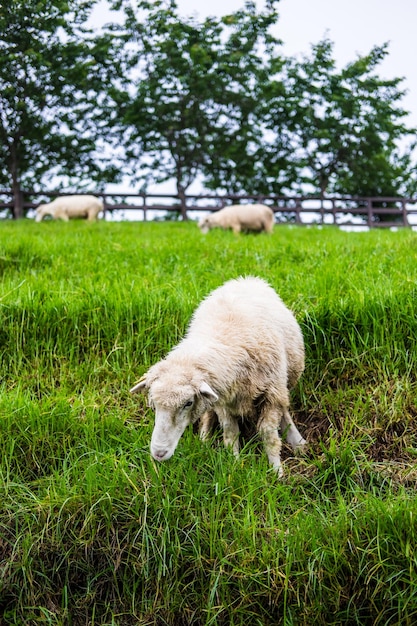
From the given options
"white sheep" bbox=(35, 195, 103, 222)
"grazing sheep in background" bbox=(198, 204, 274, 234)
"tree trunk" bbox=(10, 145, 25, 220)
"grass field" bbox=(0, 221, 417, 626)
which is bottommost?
"grass field" bbox=(0, 221, 417, 626)

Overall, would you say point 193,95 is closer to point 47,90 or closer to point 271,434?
point 47,90

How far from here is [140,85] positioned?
76.5ft

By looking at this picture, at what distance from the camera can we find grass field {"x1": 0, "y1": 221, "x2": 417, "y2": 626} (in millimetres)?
3418

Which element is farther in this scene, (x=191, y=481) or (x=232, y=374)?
(x=232, y=374)

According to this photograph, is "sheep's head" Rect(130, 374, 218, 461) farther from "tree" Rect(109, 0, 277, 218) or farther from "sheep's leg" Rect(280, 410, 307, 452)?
"tree" Rect(109, 0, 277, 218)

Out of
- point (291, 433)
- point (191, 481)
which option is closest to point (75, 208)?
point (291, 433)

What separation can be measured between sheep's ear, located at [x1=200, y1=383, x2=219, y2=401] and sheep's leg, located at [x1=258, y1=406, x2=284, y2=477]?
590mm

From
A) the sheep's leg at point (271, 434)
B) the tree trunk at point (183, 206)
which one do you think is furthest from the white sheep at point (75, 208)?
the sheep's leg at point (271, 434)

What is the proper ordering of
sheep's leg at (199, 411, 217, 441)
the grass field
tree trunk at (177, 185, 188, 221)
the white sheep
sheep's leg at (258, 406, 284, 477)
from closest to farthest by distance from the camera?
the grass field < sheep's leg at (258, 406, 284, 477) < sheep's leg at (199, 411, 217, 441) < the white sheep < tree trunk at (177, 185, 188, 221)

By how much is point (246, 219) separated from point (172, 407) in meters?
10.5

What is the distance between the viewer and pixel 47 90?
21375mm

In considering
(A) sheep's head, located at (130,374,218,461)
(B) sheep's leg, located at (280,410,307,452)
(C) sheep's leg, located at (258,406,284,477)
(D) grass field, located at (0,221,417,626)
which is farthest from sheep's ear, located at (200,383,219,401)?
(B) sheep's leg, located at (280,410,307,452)

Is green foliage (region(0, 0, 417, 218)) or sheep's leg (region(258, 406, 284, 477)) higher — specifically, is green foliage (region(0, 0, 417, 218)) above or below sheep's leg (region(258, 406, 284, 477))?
above

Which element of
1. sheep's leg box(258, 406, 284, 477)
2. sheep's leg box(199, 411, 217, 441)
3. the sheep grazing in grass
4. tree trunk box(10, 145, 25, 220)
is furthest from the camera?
tree trunk box(10, 145, 25, 220)
